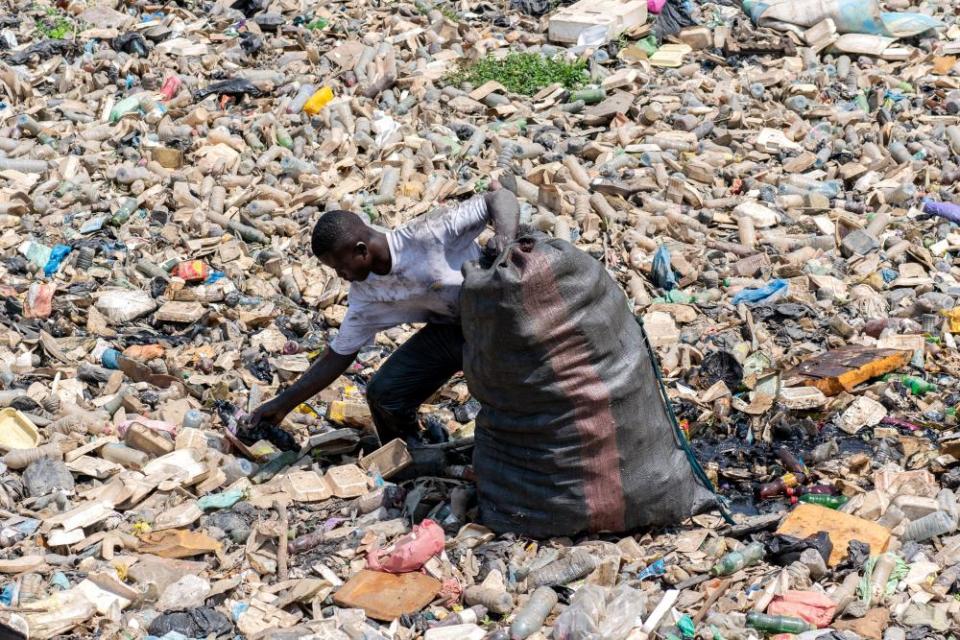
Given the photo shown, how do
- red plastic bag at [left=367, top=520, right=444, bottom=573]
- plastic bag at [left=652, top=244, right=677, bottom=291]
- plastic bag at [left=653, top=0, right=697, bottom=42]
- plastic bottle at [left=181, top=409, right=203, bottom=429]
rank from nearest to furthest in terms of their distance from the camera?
red plastic bag at [left=367, top=520, right=444, bottom=573]
plastic bottle at [left=181, top=409, right=203, bottom=429]
plastic bag at [left=652, top=244, right=677, bottom=291]
plastic bag at [left=653, top=0, right=697, bottom=42]

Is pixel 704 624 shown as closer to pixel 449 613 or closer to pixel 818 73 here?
pixel 449 613

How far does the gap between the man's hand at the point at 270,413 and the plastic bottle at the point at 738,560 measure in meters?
2.04

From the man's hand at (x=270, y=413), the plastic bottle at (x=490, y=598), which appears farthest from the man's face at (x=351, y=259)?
the plastic bottle at (x=490, y=598)

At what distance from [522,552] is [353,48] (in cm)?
657

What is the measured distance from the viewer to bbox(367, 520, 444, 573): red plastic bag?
4.70 meters

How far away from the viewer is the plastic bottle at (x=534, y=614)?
4281 mm

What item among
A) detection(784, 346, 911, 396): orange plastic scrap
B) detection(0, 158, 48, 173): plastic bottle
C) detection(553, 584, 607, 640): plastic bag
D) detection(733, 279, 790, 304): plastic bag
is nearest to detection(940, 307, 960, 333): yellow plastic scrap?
detection(784, 346, 911, 396): orange plastic scrap

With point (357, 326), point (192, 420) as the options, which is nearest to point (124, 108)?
point (192, 420)

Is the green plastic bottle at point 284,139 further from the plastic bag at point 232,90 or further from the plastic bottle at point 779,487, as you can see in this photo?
the plastic bottle at point 779,487

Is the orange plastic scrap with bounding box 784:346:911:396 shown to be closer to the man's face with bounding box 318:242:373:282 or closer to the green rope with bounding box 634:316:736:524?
the green rope with bounding box 634:316:736:524

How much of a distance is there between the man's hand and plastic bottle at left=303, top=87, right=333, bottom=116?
4.27 metres

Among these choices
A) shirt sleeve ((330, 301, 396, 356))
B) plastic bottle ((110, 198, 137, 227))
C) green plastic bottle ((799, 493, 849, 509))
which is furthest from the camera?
plastic bottle ((110, 198, 137, 227))

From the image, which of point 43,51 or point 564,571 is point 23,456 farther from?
point 43,51

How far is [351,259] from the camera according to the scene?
500 centimetres
